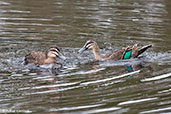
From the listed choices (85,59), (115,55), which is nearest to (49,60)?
(85,59)

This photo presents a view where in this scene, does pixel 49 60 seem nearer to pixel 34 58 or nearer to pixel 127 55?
pixel 34 58

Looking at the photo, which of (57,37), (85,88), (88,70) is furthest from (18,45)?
(85,88)

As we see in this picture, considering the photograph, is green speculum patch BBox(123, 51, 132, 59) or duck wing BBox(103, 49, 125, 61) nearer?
duck wing BBox(103, 49, 125, 61)

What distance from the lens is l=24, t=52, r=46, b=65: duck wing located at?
13305mm

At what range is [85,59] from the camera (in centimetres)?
1426

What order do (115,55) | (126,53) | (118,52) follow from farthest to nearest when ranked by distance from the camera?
(126,53) < (118,52) < (115,55)

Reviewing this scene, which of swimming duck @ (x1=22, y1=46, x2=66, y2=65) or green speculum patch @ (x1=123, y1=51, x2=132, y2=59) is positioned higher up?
swimming duck @ (x1=22, y1=46, x2=66, y2=65)

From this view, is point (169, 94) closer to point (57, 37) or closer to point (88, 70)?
point (88, 70)

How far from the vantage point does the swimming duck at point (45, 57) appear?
1332 cm

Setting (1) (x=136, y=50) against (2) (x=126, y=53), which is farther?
(1) (x=136, y=50)

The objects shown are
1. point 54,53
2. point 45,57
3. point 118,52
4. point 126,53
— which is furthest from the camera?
point 126,53

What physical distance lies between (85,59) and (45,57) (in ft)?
4.46

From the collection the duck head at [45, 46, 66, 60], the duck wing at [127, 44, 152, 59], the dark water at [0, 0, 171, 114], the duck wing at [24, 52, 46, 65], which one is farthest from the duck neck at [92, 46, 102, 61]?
the duck wing at [24, 52, 46, 65]

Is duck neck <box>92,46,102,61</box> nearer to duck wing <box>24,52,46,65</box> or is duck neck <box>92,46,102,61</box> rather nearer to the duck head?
the duck head
